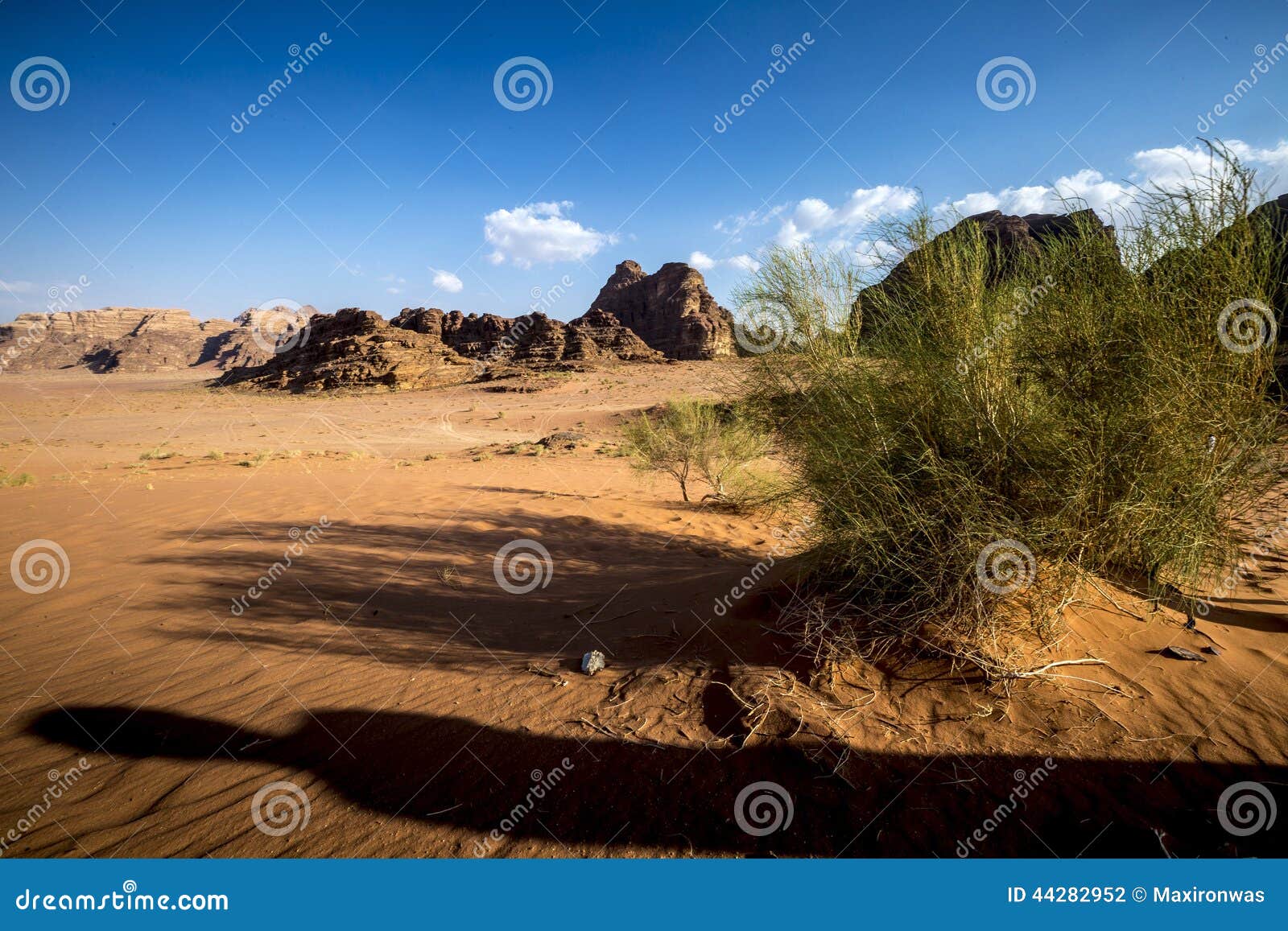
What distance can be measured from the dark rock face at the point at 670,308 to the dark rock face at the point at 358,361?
29298mm

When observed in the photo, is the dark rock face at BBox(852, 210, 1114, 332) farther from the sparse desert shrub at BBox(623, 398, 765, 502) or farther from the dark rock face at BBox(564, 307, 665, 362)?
the dark rock face at BBox(564, 307, 665, 362)

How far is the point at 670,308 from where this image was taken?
8475 centimetres

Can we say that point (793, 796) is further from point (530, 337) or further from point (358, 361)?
point (530, 337)

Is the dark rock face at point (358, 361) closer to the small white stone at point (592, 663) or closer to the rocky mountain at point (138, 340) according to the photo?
the rocky mountain at point (138, 340)

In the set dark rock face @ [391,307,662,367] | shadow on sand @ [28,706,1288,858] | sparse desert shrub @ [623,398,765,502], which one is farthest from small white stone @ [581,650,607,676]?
dark rock face @ [391,307,662,367]

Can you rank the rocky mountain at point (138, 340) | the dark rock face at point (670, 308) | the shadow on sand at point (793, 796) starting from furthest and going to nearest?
1. the rocky mountain at point (138, 340)
2. the dark rock face at point (670, 308)
3. the shadow on sand at point (793, 796)

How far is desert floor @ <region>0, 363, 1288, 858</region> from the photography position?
282cm

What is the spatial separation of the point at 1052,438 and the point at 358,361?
58952mm

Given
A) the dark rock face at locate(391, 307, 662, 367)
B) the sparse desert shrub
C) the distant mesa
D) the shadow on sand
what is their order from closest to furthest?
the shadow on sand < the sparse desert shrub < the distant mesa < the dark rock face at locate(391, 307, 662, 367)

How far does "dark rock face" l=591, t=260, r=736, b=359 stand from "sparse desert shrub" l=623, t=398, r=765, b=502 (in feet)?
177

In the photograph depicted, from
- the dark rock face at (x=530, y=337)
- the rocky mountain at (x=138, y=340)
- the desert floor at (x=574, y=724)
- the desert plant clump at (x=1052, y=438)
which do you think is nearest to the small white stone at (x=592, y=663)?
the desert floor at (x=574, y=724)

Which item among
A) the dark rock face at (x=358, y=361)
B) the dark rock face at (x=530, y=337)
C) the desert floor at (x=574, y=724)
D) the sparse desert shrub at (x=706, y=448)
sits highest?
the dark rock face at (x=530, y=337)

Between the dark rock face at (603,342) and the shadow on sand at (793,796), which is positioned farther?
the dark rock face at (603,342)

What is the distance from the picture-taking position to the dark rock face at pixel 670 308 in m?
75.1
